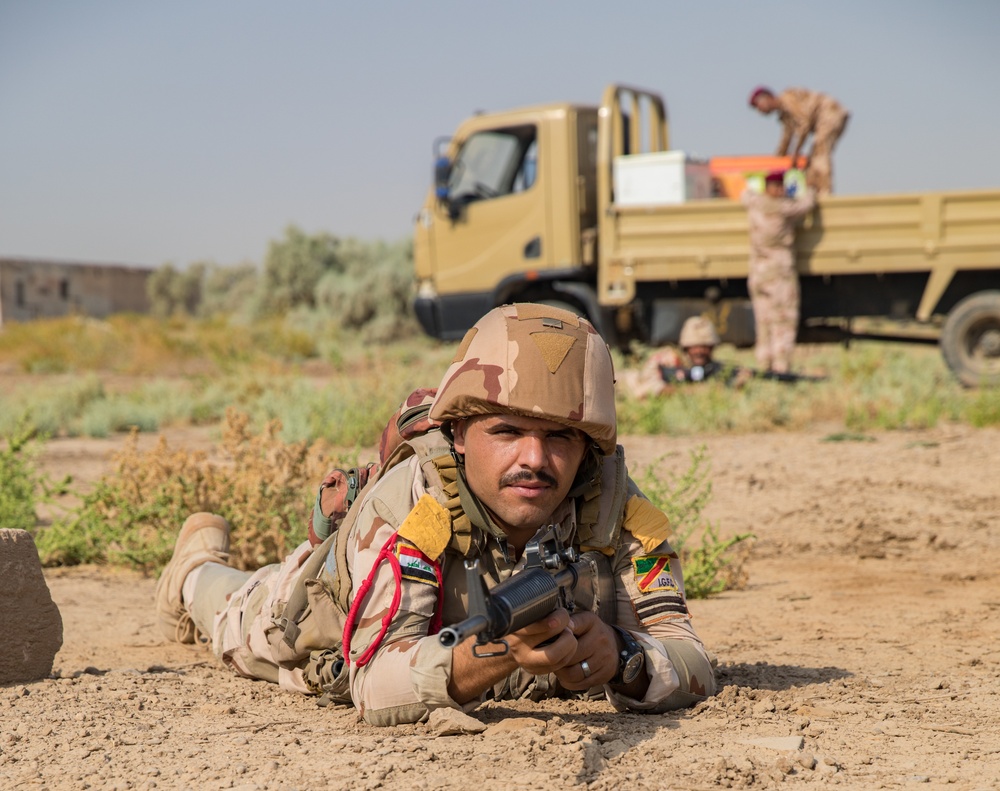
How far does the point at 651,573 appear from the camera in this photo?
3049 millimetres

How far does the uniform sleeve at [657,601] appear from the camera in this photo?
2977 mm

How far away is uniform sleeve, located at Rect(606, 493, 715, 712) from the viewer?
9.77ft

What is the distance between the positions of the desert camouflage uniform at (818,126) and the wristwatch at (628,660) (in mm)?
9899

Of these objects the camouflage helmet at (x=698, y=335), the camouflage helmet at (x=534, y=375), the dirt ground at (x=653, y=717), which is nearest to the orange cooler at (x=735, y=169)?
the camouflage helmet at (x=698, y=335)

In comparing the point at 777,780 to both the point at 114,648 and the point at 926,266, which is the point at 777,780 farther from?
the point at 926,266

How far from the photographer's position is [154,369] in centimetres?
1711

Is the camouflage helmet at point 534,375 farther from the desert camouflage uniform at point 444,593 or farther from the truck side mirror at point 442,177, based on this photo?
the truck side mirror at point 442,177

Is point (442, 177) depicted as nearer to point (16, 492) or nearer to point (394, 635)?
point (16, 492)

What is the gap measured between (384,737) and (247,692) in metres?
0.87

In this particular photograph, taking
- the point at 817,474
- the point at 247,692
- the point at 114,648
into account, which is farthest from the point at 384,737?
the point at 817,474

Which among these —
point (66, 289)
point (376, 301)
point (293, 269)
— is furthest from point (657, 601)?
point (66, 289)

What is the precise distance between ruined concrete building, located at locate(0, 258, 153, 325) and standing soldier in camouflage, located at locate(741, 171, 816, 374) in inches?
932

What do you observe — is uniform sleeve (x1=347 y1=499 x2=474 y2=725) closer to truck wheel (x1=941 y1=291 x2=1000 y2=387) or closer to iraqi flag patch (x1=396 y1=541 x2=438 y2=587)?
iraqi flag patch (x1=396 y1=541 x2=438 y2=587)

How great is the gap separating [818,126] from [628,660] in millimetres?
10287
